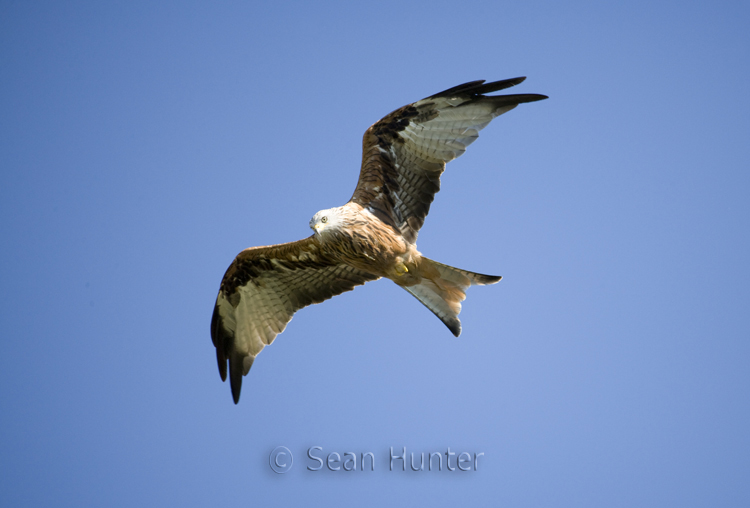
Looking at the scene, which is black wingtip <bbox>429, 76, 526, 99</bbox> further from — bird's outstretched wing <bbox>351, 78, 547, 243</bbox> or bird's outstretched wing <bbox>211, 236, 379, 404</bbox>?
bird's outstretched wing <bbox>211, 236, 379, 404</bbox>

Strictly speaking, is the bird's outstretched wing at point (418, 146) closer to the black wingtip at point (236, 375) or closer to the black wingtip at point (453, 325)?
the black wingtip at point (453, 325)

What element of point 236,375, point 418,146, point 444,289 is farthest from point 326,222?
point 236,375

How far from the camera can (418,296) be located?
7434 millimetres

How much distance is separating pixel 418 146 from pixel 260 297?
9.27ft

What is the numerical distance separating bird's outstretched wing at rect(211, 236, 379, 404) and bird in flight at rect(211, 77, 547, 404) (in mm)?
14

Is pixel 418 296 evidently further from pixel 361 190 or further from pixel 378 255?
pixel 361 190

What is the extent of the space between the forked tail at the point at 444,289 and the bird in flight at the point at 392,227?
0.04ft

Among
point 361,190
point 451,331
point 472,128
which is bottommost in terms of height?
point 451,331

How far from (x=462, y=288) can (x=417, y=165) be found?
1469mm

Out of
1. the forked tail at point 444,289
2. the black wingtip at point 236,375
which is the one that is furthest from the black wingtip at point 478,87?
the black wingtip at point 236,375

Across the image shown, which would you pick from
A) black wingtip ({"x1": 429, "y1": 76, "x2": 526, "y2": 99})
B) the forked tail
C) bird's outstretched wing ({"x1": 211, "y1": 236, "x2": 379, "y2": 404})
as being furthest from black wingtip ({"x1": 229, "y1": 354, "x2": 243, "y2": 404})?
black wingtip ({"x1": 429, "y1": 76, "x2": 526, "y2": 99})

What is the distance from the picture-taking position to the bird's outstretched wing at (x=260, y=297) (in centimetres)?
785

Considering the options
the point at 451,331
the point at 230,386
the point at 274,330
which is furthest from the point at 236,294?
the point at 451,331

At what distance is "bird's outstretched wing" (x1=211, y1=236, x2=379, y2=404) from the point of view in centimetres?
785
